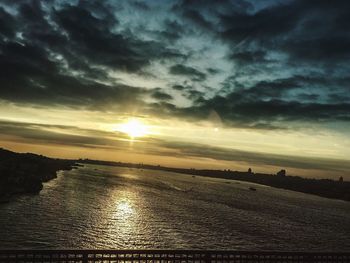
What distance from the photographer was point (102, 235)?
52.3 metres

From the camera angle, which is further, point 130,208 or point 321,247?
point 130,208

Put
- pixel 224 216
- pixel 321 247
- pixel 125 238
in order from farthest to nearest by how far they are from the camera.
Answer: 1. pixel 224 216
2. pixel 321 247
3. pixel 125 238

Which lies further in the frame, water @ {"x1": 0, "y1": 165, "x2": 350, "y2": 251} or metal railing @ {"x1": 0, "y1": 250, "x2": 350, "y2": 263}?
water @ {"x1": 0, "y1": 165, "x2": 350, "y2": 251}

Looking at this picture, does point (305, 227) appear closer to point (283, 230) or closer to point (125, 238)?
point (283, 230)

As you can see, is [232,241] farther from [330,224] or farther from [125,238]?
[330,224]

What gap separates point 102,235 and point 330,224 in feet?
210

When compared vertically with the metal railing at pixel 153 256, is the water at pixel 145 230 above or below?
below

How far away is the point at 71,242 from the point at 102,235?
6975mm

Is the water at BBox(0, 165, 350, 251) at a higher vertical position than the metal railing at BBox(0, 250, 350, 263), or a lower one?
lower

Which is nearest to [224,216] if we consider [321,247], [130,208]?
[130,208]

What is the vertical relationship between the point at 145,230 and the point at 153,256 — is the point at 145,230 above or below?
below

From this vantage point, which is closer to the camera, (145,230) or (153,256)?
(153,256)

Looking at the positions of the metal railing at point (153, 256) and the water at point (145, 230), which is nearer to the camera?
the metal railing at point (153, 256)

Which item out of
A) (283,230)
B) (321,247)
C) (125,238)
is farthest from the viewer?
(283,230)
